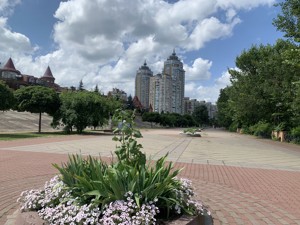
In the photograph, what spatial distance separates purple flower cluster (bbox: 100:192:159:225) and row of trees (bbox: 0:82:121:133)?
93.4 feet

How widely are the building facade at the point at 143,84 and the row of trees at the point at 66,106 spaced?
118 meters

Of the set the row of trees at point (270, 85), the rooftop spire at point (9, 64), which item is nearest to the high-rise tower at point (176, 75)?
the rooftop spire at point (9, 64)

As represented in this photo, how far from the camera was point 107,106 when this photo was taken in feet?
112

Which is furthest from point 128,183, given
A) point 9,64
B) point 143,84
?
point 143,84

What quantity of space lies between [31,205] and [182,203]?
1.98m

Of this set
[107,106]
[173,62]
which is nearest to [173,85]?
[173,62]

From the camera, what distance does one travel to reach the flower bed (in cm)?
368

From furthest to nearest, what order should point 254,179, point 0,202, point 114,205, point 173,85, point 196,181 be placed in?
point 173,85 < point 254,179 < point 196,181 < point 0,202 < point 114,205

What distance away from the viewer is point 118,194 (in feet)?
12.7

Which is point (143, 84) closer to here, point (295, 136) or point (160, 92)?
point (160, 92)

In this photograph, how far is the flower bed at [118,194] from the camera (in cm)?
368

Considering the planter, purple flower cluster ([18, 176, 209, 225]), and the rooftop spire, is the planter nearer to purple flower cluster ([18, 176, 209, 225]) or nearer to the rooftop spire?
purple flower cluster ([18, 176, 209, 225])

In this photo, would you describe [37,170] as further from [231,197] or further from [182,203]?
[182,203]

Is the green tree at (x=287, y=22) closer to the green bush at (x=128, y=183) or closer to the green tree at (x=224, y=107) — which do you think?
the green bush at (x=128, y=183)
